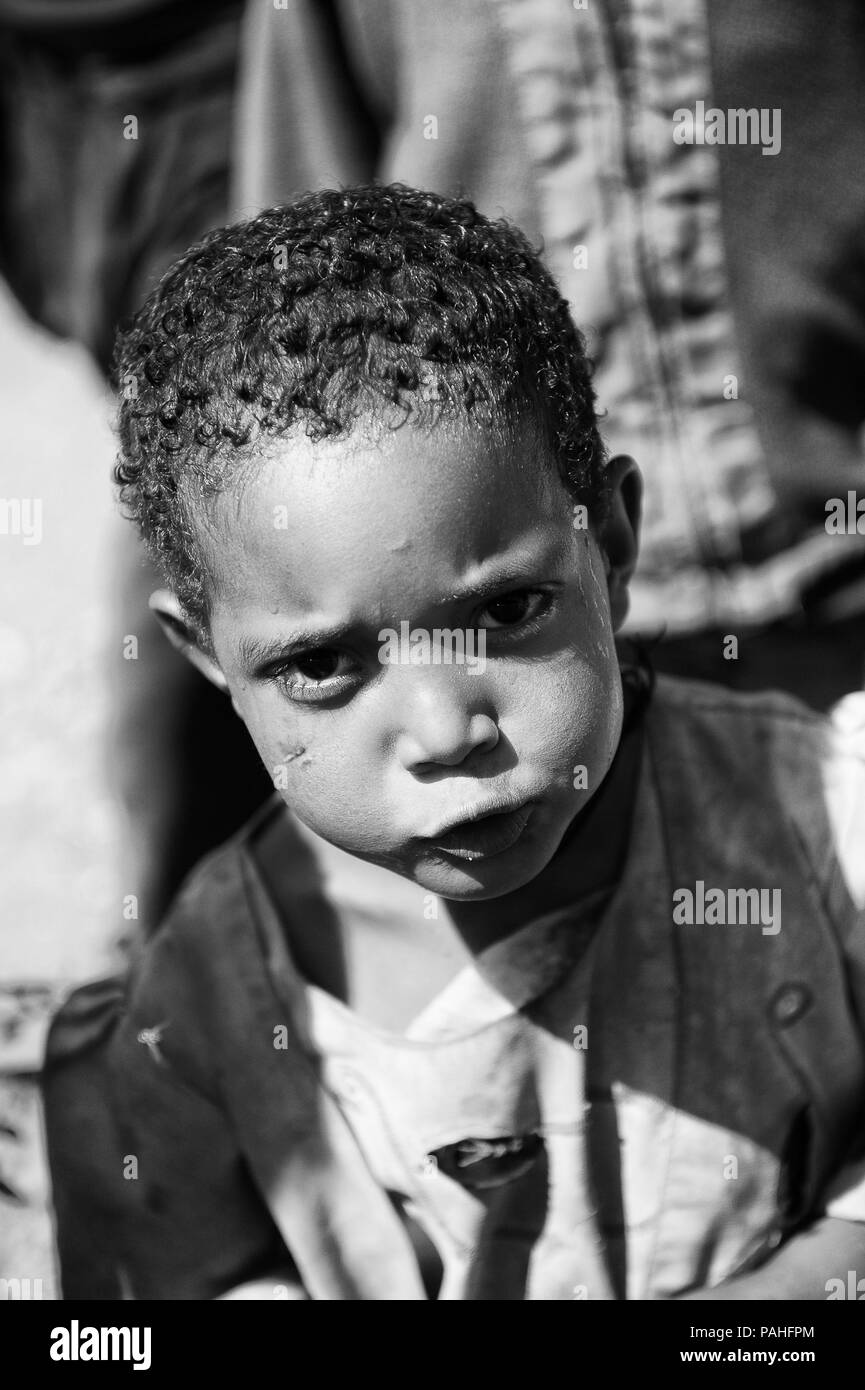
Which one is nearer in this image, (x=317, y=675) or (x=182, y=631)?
(x=317, y=675)

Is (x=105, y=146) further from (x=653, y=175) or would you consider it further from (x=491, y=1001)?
(x=491, y=1001)

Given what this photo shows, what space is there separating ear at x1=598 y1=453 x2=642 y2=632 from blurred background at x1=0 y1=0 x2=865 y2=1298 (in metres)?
0.32

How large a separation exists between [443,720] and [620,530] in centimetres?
24

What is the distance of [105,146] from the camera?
1.40m

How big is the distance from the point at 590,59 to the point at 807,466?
16.3 inches

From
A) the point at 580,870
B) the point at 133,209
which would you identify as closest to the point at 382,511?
the point at 580,870

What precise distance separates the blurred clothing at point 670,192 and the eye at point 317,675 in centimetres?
55

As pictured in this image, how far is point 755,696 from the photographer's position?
1.11 m

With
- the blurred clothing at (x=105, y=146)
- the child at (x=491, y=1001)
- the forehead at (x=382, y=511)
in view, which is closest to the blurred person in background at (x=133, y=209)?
the blurred clothing at (x=105, y=146)

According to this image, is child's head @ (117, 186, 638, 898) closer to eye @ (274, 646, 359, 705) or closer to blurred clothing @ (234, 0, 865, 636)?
eye @ (274, 646, 359, 705)

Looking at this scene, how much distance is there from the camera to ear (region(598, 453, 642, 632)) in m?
0.91

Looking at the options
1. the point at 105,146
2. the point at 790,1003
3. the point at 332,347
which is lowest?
the point at 790,1003

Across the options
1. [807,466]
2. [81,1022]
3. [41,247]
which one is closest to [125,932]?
[81,1022]

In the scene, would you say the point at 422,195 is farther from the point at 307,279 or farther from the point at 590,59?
the point at 590,59
